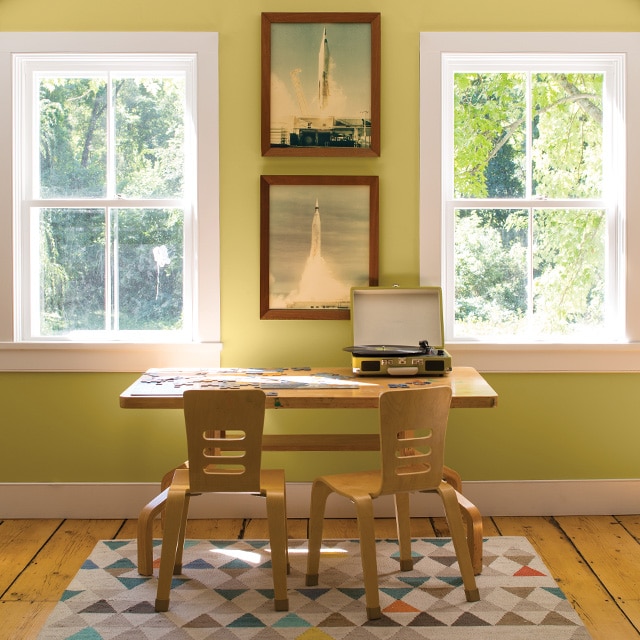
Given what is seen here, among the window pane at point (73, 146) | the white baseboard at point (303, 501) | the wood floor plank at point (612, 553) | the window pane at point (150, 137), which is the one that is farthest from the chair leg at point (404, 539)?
the window pane at point (73, 146)

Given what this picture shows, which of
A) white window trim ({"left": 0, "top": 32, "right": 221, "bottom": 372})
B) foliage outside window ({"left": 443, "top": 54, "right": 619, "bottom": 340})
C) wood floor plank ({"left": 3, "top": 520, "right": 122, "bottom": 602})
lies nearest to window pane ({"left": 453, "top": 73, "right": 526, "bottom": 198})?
foliage outside window ({"left": 443, "top": 54, "right": 619, "bottom": 340})

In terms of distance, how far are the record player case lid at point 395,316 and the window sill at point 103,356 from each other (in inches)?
28.4

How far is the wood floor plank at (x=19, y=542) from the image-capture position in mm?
3467

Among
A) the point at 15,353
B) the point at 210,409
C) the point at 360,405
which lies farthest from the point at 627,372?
the point at 15,353

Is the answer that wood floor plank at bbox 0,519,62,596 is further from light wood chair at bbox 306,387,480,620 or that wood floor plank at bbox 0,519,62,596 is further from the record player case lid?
the record player case lid

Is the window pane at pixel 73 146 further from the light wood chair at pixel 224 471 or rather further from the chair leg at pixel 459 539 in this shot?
the chair leg at pixel 459 539

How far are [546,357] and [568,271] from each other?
1.53 ft

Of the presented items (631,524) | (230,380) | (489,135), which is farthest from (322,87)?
(631,524)

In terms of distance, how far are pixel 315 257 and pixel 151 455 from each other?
130 centimetres

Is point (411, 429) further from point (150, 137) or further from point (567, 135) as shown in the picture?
point (150, 137)

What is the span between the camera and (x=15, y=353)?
411cm

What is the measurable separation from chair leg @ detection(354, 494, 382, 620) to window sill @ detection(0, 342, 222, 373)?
140cm

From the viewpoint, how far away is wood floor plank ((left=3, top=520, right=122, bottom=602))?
3.27 m

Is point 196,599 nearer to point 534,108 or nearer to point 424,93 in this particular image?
point 424,93
